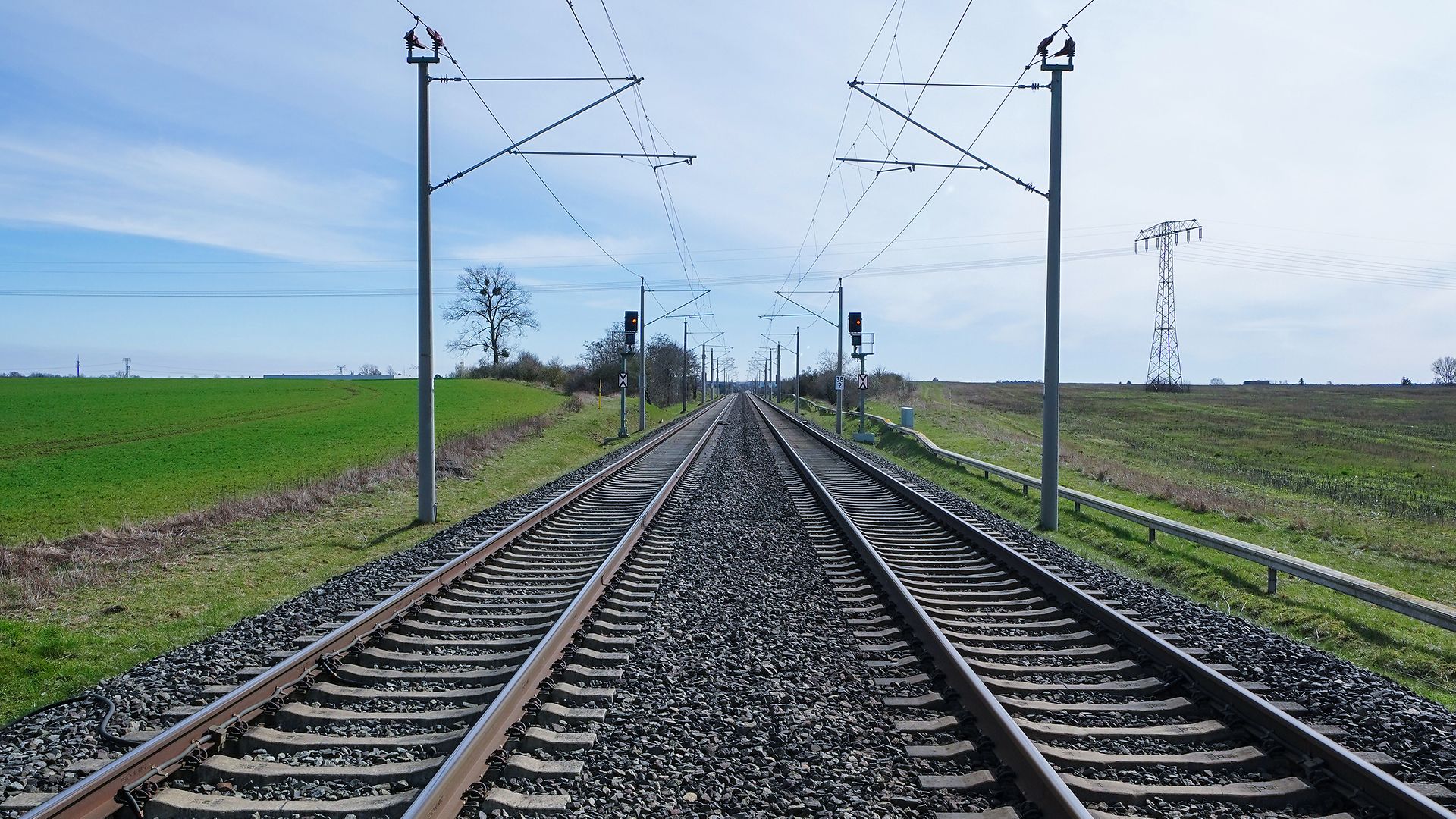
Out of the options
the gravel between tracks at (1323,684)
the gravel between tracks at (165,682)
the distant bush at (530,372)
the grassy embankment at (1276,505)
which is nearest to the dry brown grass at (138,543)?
the gravel between tracks at (165,682)

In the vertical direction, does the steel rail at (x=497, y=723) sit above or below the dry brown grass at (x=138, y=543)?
above

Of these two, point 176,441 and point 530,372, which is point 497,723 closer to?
point 176,441

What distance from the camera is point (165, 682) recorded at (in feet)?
18.7

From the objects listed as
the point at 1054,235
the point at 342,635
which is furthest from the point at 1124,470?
the point at 342,635

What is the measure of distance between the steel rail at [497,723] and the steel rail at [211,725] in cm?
141

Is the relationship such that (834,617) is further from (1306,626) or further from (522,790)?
(1306,626)

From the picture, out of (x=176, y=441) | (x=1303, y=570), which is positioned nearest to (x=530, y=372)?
(x=176, y=441)

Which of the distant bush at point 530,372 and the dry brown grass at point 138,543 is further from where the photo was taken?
the distant bush at point 530,372

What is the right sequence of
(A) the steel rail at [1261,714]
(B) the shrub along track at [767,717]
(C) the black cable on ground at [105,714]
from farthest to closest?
(C) the black cable on ground at [105,714] < (B) the shrub along track at [767,717] < (A) the steel rail at [1261,714]

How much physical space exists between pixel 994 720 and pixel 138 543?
1132cm

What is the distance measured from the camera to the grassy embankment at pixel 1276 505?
7.98 metres

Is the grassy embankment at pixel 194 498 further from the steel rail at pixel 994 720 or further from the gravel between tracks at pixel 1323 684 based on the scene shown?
the gravel between tracks at pixel 1323 684

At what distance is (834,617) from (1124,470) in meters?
17.7

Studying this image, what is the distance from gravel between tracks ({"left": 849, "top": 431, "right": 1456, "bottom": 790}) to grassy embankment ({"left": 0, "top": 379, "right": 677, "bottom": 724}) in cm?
847
